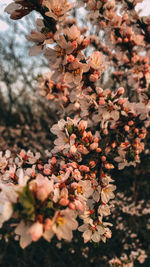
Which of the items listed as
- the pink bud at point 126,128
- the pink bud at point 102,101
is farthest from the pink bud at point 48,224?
the pink bud at point 126,128

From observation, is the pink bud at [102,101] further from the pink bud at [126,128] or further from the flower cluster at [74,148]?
the pink bud at [126,128]

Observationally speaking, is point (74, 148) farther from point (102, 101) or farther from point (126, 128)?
point (126, 128)

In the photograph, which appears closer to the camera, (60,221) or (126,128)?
(60,221)

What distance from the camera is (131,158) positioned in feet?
6.75

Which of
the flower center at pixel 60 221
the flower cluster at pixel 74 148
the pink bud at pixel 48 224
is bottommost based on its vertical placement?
the pink bud at pixel 48 224

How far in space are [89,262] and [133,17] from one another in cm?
400

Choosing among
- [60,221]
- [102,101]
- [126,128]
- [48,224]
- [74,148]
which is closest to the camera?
[48,224]

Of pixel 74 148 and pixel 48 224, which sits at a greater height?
pixel 74 148

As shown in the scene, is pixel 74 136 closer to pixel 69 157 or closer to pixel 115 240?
pixel 69 157

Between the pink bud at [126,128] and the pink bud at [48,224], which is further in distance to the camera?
the pink bud at [126,128]

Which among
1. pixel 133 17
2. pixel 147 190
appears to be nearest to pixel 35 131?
pixel 147 190

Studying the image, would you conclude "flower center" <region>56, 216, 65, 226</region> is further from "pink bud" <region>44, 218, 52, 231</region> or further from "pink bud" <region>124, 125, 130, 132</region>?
"pink bud" <region>124, 125, 130, 132</region>

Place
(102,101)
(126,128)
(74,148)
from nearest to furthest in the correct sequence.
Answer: (74,148) < (102,101) < (126,128)

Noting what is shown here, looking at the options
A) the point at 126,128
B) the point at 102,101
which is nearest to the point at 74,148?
the point at 102,101
